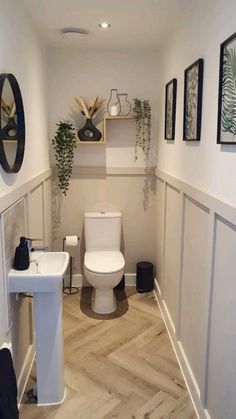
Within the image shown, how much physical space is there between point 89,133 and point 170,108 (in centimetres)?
85

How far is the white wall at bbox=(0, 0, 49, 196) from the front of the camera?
1.79 m

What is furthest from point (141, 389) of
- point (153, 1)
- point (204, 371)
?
point (153, 1)

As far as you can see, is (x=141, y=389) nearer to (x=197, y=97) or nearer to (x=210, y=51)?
(x=197, y=97)

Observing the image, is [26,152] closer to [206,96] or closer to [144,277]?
[206,96]

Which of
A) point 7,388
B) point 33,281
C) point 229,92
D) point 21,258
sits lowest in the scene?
point 7,388

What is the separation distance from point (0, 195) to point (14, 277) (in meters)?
0.46

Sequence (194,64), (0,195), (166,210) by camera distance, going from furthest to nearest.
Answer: (166,210)
(194,64)
(0,195)

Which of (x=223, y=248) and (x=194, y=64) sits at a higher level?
(x=194, y=64)

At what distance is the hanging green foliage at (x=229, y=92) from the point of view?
139 cm

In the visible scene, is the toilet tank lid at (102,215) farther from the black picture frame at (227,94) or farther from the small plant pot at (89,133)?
the black picture frame at (227,94)

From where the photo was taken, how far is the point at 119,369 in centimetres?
233

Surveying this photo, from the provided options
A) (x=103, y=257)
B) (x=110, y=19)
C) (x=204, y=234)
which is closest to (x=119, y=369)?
(x=103, y=257)

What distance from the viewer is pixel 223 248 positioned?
5.04 ft

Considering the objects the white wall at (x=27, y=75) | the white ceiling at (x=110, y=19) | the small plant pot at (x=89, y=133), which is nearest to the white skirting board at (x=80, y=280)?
the white wall at (x=27, y=75)
